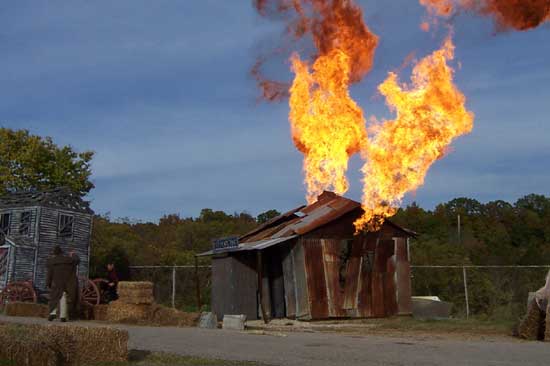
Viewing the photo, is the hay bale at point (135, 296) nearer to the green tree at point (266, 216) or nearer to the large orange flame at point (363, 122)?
the large orange flame at point (363, 122)

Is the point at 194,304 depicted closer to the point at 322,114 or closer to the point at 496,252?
the point at 322,114

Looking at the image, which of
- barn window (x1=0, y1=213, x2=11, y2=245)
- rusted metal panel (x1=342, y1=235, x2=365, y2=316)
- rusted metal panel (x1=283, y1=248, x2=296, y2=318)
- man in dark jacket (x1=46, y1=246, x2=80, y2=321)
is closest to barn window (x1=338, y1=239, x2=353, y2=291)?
rusted metal panel (x1=342, y1=235, x2=365, y2=316)

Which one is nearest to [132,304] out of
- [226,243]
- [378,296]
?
[226,243]

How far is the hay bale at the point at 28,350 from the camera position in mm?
9281

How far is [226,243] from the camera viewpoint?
23.9 meters

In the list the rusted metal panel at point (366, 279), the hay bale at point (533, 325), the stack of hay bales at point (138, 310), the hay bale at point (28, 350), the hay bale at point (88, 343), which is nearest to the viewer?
the hay bale at point (28, 350)

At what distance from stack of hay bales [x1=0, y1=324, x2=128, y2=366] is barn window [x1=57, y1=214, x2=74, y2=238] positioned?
22110 mm

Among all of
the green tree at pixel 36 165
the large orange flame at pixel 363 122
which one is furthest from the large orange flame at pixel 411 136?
the green tree at pixel 36 165

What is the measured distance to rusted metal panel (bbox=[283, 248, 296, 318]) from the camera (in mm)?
23144

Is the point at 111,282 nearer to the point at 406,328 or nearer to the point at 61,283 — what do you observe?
the point at 61,283

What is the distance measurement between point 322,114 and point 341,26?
10.2 ft

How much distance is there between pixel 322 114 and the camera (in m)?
23.3

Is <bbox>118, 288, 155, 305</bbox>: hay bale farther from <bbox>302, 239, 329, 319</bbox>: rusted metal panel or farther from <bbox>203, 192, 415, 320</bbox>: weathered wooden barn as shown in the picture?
<bbox>302, 239, 329, 319</bbox>: rusted metal panel

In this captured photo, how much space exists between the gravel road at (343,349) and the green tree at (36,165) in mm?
25179
